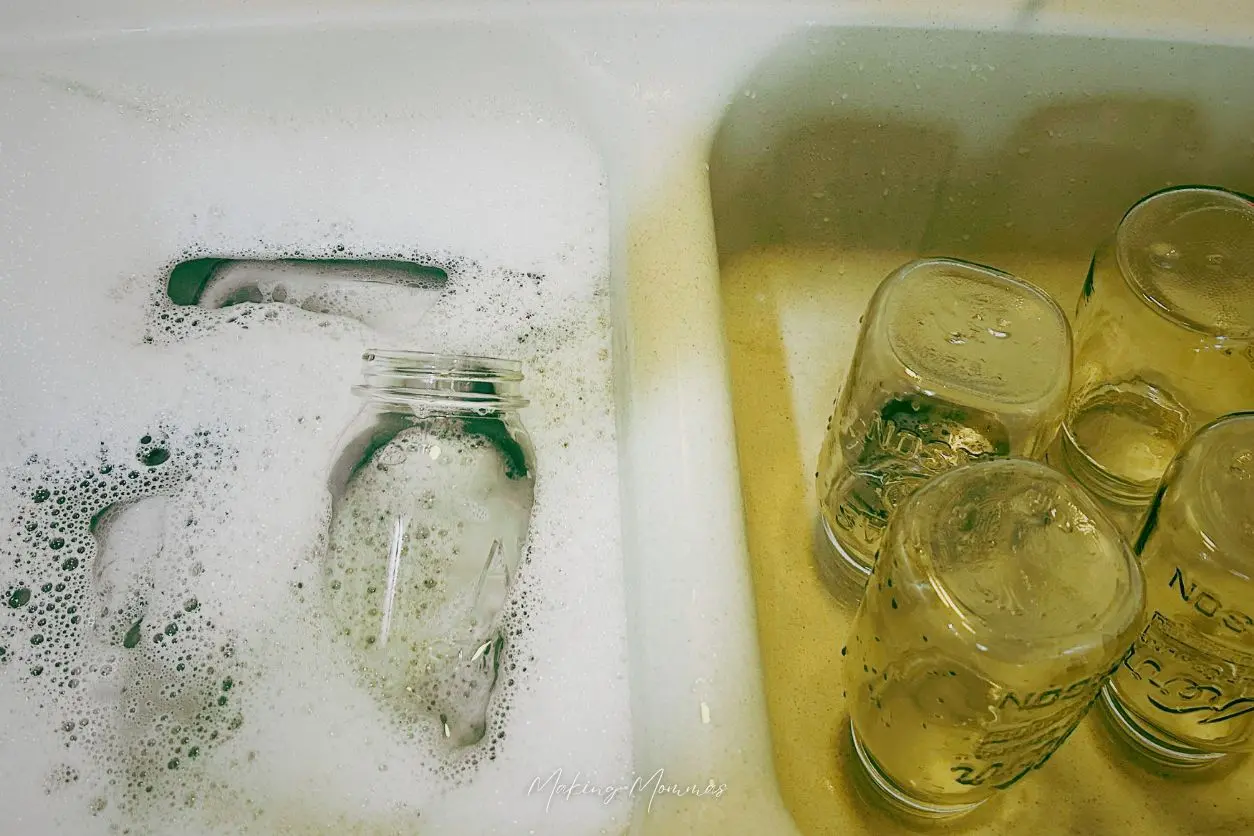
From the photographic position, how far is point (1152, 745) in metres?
0.54

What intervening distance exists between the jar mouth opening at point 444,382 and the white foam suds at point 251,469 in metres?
0.08

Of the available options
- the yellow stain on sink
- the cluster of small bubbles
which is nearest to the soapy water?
the cluster of small bubbles

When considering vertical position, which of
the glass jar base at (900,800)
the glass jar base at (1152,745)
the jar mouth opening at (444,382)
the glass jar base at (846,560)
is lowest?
the glass jar base at (1152,745)

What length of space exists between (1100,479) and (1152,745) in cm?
17

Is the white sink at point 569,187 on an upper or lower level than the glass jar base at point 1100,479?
upper

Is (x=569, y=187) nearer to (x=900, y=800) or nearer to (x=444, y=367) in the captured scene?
(x=444, y=367)

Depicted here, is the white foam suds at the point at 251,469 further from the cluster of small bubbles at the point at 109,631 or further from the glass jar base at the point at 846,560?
the glass jar base at the point at 846,560

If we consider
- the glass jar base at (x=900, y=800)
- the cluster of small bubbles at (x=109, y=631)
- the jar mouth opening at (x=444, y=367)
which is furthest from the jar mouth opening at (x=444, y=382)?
the glass jar base at (x=900, y=800)

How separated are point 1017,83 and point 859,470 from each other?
0.32 meters

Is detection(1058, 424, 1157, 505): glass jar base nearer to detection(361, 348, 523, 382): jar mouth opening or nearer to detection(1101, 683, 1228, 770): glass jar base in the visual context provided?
detection(1101, 683, 1228, 770): glass jar base

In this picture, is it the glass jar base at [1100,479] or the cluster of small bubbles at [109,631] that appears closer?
the cluster of small bubbles at [109,631]

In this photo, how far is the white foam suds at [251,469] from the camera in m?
0.50

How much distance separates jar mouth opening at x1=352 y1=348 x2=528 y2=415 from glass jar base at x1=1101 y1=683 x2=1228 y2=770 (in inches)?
14.7

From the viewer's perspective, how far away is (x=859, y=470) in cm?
56
